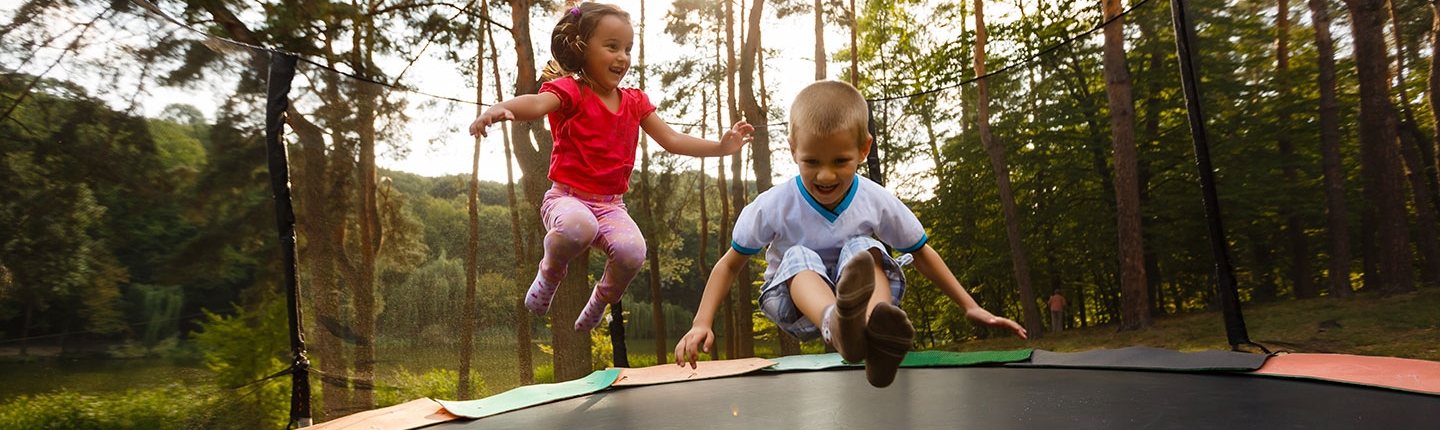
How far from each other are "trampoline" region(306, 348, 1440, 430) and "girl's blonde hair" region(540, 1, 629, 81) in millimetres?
975

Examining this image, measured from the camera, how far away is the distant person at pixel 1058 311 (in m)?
5.58

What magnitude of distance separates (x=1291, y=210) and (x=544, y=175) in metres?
4.16

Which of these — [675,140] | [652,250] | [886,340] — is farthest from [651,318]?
[886,340]

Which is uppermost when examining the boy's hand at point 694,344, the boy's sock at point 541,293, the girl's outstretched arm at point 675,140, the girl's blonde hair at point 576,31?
the girl's blonde hair at point 576,31

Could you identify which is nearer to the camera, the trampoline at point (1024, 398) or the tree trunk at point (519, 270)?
the trampoline at point (1024, 398)

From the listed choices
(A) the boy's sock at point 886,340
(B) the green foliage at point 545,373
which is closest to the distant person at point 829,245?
(A) the boy's sock at point 886,340

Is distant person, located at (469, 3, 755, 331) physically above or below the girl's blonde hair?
below

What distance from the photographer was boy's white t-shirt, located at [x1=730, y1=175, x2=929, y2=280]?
1.45m

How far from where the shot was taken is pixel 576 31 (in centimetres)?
179

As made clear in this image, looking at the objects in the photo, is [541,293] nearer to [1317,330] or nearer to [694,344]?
[694,344]

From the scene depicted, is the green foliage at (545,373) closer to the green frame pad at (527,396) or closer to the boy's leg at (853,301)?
the green frame pad at (527,396)

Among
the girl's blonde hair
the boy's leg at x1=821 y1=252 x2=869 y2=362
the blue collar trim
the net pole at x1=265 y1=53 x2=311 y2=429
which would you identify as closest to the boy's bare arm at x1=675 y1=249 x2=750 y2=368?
the blue collar trim

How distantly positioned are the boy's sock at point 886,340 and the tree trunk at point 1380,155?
14.3ft

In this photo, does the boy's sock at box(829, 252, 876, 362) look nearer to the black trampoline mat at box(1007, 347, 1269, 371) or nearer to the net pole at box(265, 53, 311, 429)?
the net pole at box(265, 53, 311, 429)
